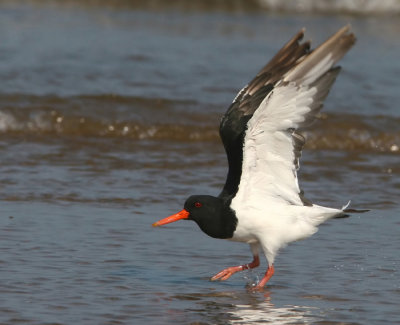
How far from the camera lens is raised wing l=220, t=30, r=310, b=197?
5891 mm

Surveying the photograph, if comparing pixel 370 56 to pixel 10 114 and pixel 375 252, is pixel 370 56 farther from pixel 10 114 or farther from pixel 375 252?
pixel 375 252

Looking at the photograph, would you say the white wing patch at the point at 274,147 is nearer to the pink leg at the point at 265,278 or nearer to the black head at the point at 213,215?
the black head at the point at 213,215

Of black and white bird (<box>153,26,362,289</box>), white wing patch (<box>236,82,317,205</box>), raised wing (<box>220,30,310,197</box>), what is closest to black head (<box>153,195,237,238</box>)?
black and white bird (<box>153,26,362,289</box>)

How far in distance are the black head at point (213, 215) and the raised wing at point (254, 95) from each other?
0.35m

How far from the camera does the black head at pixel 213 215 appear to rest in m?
6.12

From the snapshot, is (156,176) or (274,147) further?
(156,176)

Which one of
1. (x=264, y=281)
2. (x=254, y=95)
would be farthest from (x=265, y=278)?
(x=254, y=95)

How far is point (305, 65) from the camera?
580 cm

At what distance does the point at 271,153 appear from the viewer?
6.14m

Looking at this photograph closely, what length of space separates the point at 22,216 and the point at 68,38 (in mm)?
8661

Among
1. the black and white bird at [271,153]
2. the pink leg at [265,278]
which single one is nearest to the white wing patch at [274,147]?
the black and white bird at [271,153]

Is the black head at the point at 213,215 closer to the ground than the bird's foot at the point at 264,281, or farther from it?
farther from it

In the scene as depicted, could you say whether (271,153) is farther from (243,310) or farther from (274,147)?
(243,310)

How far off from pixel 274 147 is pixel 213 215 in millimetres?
641
